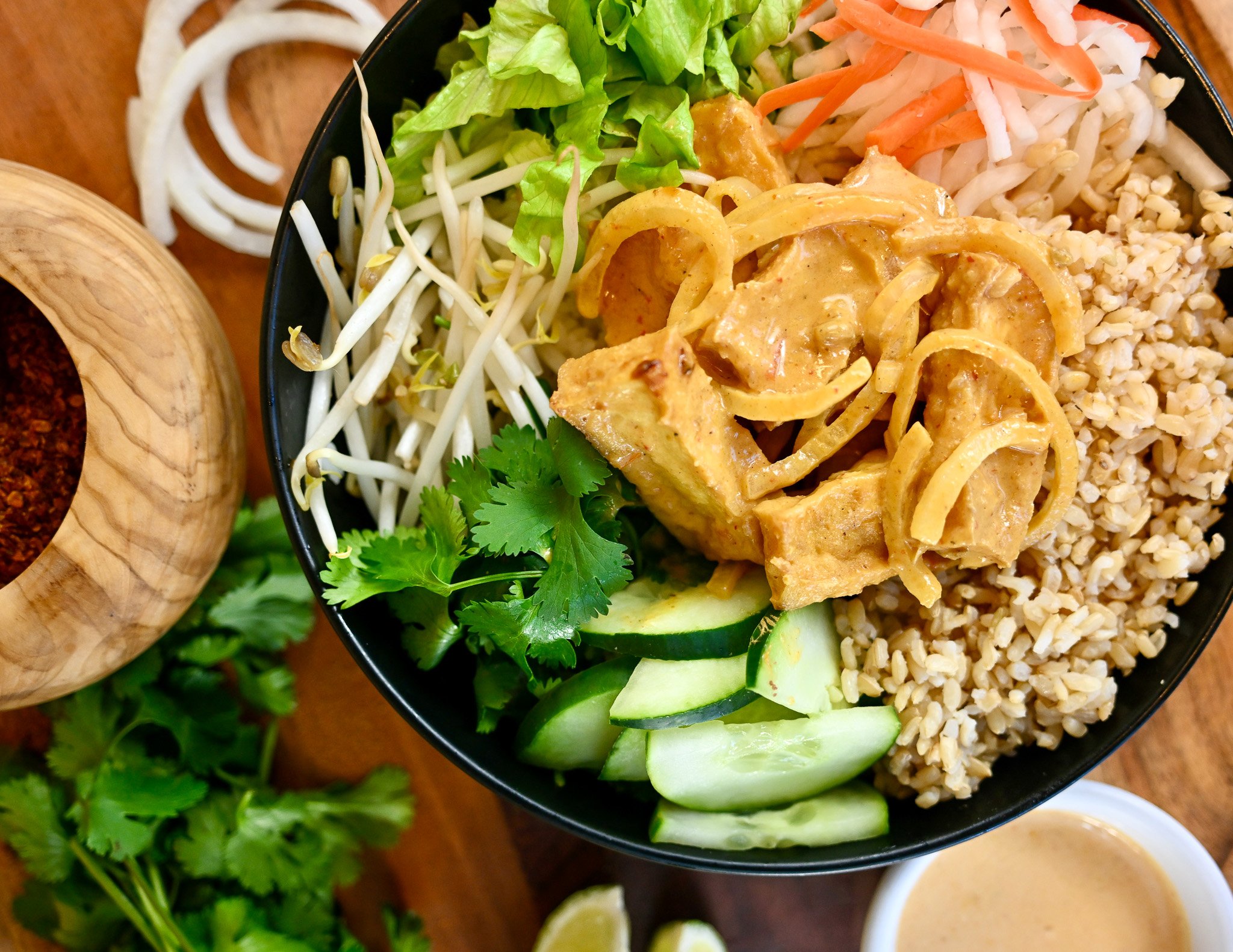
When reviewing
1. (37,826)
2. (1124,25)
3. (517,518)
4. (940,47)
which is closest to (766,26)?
(940,47)

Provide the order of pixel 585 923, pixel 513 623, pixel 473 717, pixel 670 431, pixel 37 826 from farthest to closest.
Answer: pixel 585 923 → pixel 37 826 → pixel 473 717 → pixel 513 623 → pixel 670 431

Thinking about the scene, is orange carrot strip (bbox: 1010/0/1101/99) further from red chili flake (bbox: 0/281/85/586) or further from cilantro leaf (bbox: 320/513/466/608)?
red chili flake (bbox: 0/281/85/586)

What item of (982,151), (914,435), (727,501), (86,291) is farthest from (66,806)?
(982,151)

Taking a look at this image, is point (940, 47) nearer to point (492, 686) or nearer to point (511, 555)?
point (511, 555)

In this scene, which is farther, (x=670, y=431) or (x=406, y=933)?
(x=406, y=933)

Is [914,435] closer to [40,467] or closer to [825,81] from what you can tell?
[825,81]

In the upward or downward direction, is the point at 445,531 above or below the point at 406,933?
above

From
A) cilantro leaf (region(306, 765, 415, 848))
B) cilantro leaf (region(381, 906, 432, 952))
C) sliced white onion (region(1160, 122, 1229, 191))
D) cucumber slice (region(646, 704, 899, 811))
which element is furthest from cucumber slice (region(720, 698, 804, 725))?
sliced white onion (region(1160, 122, 1229, 191))
